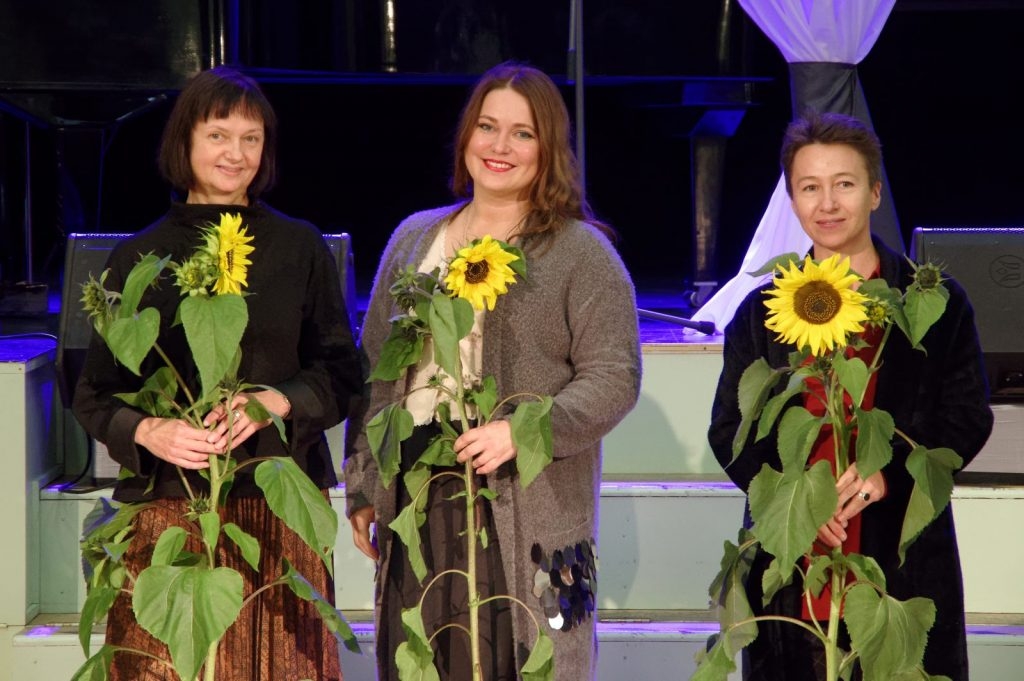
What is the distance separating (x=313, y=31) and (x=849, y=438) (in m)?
3.31

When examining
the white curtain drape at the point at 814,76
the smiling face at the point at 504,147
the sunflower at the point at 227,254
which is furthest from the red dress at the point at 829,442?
the white curtain drape at the point at 814,76

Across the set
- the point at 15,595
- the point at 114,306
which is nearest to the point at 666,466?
the point at 15,595

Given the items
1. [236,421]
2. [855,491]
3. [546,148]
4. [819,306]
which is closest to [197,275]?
[236,421]

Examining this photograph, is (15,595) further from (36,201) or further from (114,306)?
(36,201)

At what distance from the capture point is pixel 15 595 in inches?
128

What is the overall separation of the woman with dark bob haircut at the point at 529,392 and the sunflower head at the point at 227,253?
1.33 ft

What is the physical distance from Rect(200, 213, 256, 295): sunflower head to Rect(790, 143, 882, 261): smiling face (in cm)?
87

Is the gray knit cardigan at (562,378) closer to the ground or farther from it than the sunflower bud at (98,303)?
closer to the ground

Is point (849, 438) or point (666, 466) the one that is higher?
point (849, 438)

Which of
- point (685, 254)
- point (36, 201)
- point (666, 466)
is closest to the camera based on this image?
point (666, 466)

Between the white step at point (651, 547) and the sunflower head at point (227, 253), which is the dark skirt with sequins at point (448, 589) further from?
the white step at point (651, 547)

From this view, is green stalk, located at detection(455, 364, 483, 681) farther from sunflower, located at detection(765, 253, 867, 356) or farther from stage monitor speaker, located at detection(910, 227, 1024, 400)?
stage monitor speaker, located at detection(910, 227, 1024, 400)

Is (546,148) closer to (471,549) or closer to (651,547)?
(471,549)

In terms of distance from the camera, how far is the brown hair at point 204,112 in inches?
90.1
